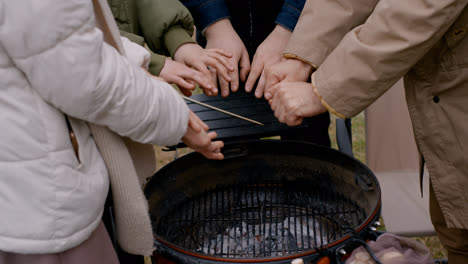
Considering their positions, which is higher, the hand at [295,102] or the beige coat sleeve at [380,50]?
the beige coat sleeve at [380,50]

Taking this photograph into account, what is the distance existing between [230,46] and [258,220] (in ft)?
2.52

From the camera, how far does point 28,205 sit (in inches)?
34.9

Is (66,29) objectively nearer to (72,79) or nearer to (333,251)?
(72,79)

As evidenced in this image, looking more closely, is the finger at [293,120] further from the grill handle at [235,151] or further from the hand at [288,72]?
the grill handle at [235,151]

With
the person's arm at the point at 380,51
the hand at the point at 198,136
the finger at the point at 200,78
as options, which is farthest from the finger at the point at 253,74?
the hand at the point at 198,136

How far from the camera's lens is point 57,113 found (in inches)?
34.4

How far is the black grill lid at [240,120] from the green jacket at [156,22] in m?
0.30

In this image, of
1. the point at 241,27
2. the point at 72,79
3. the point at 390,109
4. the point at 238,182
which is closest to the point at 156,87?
the point at 72,79

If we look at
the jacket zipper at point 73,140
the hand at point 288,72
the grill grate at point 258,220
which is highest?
the jacket zipper at point 73,140

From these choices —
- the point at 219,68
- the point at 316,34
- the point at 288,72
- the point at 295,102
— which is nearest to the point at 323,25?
the point at 316,34

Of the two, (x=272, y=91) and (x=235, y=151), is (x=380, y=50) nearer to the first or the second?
(x=272, y=91)

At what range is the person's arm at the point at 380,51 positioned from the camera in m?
1.15

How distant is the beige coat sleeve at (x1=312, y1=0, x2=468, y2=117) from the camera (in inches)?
45.2

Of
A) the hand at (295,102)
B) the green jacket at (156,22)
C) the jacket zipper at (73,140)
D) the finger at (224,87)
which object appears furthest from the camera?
the finger at (224,87)
